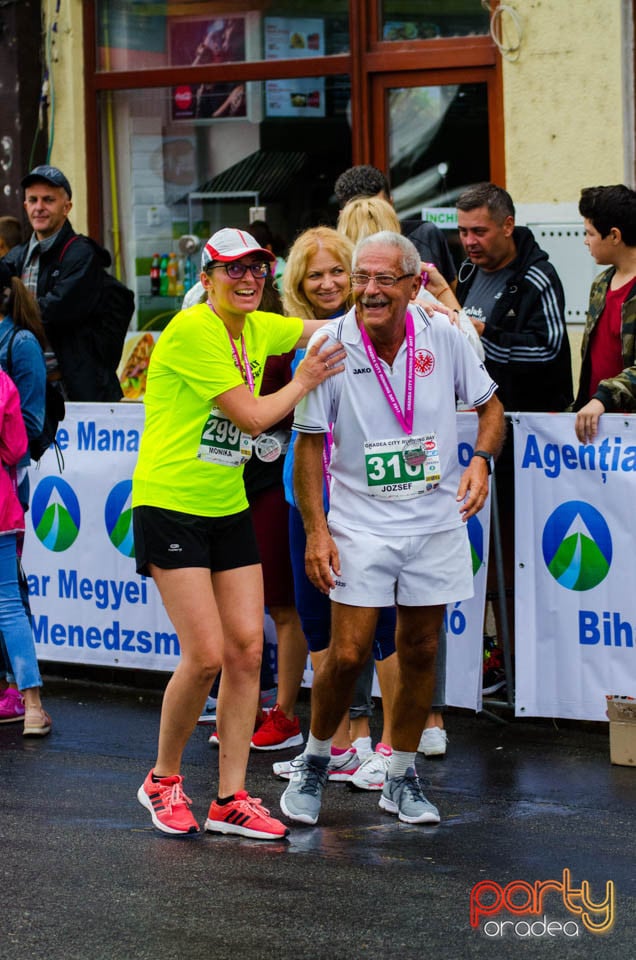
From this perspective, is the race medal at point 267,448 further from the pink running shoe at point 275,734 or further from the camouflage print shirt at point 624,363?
the camouflage print shirt at point 624,363

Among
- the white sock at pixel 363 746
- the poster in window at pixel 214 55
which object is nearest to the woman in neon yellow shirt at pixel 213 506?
the white sock at pixel 363 746

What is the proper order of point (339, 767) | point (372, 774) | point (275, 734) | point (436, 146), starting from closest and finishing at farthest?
point (372, 774)
point (339, 767)
point (275, 734)
point (436, 146)

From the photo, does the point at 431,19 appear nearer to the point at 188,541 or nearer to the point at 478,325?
the point at 478,325

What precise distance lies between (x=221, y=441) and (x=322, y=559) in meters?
0.54

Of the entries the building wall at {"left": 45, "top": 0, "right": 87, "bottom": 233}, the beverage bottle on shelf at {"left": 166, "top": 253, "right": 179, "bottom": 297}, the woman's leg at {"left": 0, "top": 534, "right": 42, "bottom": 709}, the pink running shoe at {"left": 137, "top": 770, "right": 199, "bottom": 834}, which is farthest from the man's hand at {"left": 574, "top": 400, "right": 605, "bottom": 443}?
the building wall at {"left": 45, "top": 0, "right": 87, "bottom": 233}

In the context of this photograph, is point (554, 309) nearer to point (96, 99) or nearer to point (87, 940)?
point (87, 940)

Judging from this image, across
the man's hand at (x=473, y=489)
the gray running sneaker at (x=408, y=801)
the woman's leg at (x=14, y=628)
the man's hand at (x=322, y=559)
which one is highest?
the man's hand at (x=473, y=489)

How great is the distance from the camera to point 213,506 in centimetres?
578

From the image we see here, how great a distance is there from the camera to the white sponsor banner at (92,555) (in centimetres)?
835

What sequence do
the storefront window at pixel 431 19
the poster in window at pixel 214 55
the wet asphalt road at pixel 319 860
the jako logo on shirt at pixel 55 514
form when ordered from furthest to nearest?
the poster in window at pixel 214 55 < the storefront window at pixel 431 19 < the jako logo on shirt at pixel 55 514 < the wet asphalt road at pixel 319 860

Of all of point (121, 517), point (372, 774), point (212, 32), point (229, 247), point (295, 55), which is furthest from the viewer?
point (212, 32)

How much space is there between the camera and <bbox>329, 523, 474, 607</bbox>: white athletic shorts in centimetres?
581

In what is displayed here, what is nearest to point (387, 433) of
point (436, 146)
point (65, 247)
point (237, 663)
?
point (237, 663)

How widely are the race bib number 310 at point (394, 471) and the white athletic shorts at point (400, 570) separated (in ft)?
0.52
